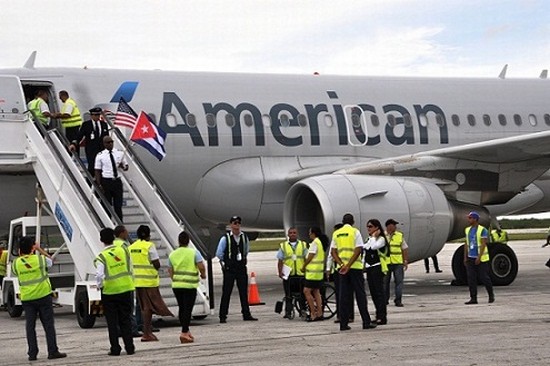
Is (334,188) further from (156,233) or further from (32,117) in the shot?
(32,117)

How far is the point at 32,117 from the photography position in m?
17.8

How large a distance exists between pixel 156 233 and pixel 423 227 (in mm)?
5060

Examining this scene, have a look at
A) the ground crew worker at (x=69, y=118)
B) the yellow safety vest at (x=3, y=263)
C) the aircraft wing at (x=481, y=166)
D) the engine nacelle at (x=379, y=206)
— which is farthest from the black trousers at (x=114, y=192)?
the aircraft wing at (x=481, y=166)

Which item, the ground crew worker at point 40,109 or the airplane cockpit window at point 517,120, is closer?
the ground crew worker at point 40,109

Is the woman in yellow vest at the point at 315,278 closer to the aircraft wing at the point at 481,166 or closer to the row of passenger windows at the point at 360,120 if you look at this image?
the aircraft wing at the point at 481,166

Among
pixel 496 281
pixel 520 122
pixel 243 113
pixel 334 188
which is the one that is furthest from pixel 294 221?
pixel 520 122

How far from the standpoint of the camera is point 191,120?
2041cm

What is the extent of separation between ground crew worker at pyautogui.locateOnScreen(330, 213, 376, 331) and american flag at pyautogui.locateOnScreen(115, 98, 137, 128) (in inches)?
238

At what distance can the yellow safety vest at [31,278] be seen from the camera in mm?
12336

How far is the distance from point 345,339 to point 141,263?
283 centimetres

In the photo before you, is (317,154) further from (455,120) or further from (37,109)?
(37,109)

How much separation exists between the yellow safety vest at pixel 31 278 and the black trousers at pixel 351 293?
3.80 m

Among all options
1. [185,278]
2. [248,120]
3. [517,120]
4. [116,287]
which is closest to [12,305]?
[185,278]

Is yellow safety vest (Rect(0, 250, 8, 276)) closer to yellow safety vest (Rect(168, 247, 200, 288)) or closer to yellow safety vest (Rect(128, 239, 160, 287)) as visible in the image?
yellow safety vest (Rect(128, 239, 160, 287))
